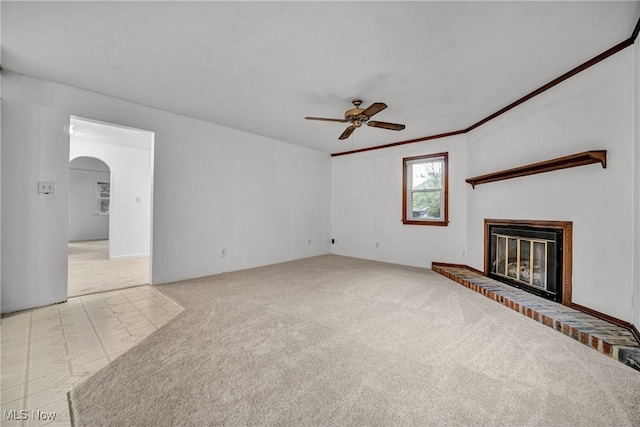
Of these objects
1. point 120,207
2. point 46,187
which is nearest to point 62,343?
point 46,187

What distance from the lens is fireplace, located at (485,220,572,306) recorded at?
2.71 metres

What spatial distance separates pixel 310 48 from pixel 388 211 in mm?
3871

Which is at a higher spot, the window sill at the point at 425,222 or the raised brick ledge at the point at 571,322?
the window sill at the point at 425,222

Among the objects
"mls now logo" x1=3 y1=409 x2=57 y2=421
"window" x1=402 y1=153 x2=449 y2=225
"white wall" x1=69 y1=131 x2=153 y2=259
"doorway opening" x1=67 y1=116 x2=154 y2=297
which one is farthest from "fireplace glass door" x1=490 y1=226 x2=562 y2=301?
"white wall" x1=69 y1=131 x2=153 y2=259

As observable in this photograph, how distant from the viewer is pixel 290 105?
3502 millimetres

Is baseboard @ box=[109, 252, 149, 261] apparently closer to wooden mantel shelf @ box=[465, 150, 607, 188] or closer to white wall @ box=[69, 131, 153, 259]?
white wall @ box=[69, 131, 153, 259]

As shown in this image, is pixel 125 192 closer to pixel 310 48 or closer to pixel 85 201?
pixel 85 201

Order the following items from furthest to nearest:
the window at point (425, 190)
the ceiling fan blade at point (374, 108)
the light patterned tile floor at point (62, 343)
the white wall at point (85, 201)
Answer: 1. the white wall at point (85, 201)
2. the window at point (425, 190)
3. the ceiling fan blade at point (374, 108)
4. the light patterned tile floor at point (62, 343)

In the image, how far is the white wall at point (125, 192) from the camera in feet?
18.4

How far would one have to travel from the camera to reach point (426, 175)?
16.9 feet

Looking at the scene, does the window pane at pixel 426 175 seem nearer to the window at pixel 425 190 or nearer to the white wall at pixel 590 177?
the window at pixel 425 190

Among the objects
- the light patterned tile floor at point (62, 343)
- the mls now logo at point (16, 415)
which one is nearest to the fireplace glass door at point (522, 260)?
the light patterned tile floor at point (62, 343)

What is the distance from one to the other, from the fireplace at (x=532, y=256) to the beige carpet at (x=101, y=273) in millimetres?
5048

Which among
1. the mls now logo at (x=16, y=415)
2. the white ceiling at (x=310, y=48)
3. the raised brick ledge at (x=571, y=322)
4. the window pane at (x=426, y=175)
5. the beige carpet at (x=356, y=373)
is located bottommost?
the mls now logo at (x=16, y=415)
